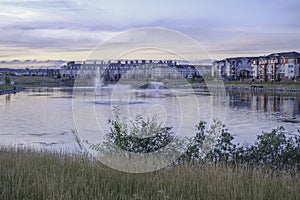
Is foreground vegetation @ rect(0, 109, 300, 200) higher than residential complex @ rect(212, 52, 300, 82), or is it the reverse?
residential complex @ rect(212, 52, 300, 82)

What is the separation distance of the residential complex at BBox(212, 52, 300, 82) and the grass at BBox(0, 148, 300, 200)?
86.2 meters

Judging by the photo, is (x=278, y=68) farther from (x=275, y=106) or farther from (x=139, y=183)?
(x=139, y=183)

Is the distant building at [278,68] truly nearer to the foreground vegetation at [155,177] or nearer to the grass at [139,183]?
the foreground vegetation at [155,177]

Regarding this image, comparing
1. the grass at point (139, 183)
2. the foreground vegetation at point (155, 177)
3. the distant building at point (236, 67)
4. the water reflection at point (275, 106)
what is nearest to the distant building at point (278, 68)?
the distant building at point (236, 67)

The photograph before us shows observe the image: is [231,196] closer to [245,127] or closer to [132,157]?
[132,157]

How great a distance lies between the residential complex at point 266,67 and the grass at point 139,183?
283ft

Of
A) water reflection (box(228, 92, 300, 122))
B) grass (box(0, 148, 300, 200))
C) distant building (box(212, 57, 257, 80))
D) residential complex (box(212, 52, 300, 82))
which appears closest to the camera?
grass (box(0, 148, 300, 200))

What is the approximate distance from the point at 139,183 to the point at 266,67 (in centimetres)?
11499

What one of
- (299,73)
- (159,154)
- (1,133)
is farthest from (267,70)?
(159,154)

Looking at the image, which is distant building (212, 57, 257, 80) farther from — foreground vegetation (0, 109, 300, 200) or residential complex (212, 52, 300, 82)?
foreground vegetation (0, 109, 300, 200)

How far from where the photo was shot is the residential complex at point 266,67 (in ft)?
343

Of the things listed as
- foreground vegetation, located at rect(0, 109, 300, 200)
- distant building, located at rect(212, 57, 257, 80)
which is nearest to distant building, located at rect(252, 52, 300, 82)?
distant building, located at rect(212, 57, 257, 80)

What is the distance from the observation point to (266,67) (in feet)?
379

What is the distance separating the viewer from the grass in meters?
5.46
